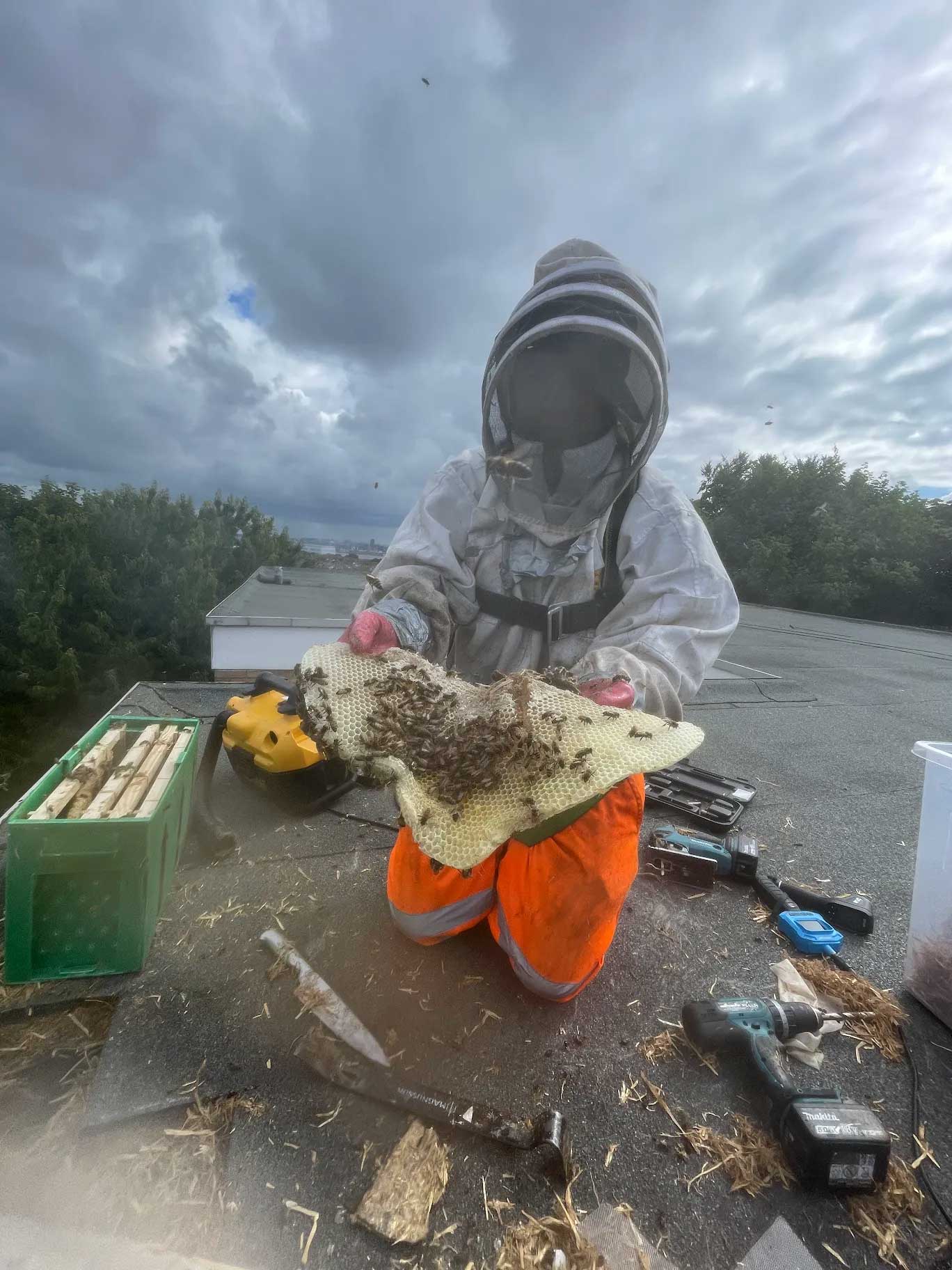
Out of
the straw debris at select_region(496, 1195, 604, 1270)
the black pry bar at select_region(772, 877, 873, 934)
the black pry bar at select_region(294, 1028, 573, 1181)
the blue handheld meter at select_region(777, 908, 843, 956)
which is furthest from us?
the black pry bar at select_region(772, 877, 873, 934)

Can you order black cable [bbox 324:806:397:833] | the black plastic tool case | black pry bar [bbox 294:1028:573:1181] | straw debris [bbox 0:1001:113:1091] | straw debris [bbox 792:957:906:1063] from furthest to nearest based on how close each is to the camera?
the black plastic tool case, black cable [bbox 324:806:397:833], straw debris [bbox 792:957:906:1063], straw debris [bbox 0:1001:113:1091], black pry bar [bbox 294:1028:573:1181]

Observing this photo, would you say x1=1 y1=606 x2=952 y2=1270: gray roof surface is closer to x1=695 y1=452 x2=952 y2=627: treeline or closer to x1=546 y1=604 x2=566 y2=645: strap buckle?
x1=546 y1=604 x2=566 y2=645: strap buckle

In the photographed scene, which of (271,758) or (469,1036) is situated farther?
(271,758)

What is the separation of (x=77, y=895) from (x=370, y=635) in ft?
4.37

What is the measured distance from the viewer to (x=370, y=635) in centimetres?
194

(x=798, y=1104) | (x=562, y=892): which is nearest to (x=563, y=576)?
(x=562, y=892)

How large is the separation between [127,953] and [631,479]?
8.39ft

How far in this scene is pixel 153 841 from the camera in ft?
6.72

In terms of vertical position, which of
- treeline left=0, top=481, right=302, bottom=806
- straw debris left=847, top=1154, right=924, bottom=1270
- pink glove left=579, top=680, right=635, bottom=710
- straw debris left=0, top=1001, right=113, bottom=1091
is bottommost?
treeline left=0, top=481, right=302, bottom=806

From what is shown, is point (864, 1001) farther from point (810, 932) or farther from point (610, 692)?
point (610, 692)

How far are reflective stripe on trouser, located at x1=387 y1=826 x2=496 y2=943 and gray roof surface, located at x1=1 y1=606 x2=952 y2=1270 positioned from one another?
11cm

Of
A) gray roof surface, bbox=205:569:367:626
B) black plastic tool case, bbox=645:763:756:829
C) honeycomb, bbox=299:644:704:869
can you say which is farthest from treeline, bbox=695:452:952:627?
honeycomb, bbox=299:644:704:869

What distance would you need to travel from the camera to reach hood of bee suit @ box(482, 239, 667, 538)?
2068mm

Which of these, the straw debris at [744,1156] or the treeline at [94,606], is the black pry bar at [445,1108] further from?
the treeline at [94,606]
